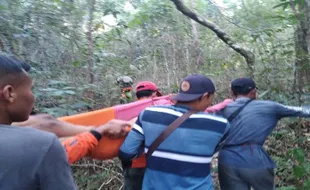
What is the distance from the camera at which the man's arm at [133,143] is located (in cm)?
272

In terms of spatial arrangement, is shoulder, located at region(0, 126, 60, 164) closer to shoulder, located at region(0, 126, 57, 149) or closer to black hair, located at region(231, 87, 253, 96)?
shoulder, located at region(0, 126, 57, 149)

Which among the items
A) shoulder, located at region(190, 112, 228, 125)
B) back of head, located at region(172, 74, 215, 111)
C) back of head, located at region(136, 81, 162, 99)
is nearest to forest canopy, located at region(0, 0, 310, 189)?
back of head, located at region(136, 81, 162, 99)

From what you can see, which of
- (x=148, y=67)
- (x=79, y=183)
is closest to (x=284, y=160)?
(x=79, y=183)

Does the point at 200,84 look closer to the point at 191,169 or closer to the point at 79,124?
the point at 191,169

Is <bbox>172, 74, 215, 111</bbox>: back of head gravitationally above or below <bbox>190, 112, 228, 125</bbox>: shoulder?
above

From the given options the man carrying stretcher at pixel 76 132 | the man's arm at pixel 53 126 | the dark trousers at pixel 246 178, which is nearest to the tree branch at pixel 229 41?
the dark trousers at pixel 246 178

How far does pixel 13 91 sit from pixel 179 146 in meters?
1.43

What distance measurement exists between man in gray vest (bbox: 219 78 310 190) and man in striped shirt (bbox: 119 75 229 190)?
82cm

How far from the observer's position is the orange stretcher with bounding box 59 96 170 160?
263cm

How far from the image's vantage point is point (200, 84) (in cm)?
276

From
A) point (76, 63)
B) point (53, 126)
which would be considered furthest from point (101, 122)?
point (76, 63)

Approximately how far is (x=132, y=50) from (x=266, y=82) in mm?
3165

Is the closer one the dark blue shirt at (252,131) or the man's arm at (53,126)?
the man's arm at (53,126)

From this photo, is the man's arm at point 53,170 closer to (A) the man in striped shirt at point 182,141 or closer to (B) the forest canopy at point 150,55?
(A) the man in striped shirt at point 182,141
